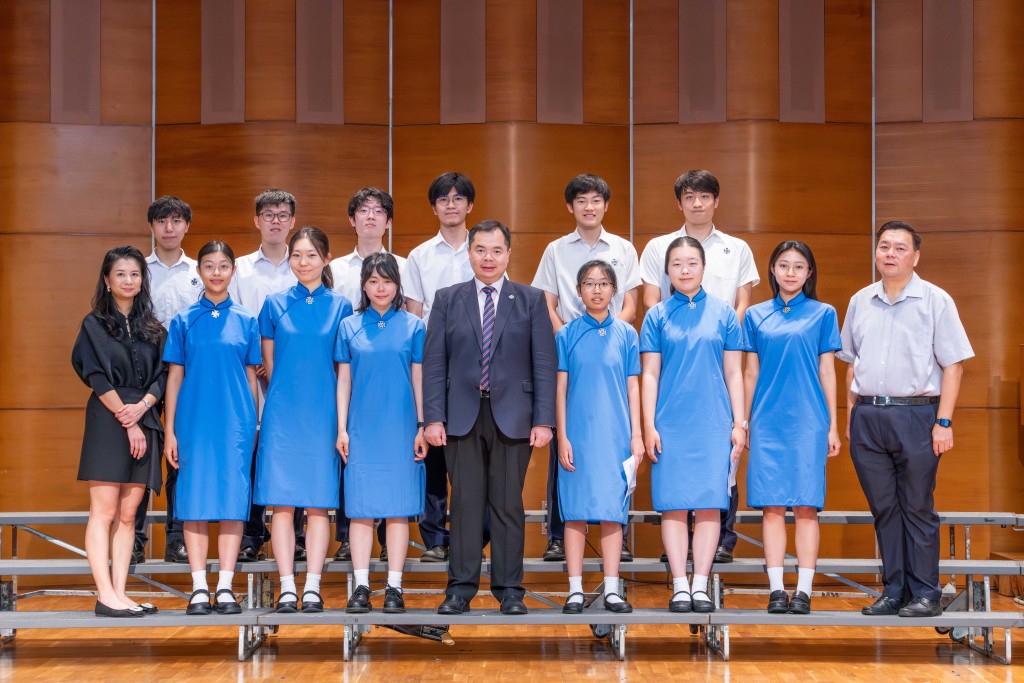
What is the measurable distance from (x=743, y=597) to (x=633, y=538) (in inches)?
28.2

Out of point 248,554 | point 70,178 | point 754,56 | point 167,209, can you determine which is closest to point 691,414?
point 248,554

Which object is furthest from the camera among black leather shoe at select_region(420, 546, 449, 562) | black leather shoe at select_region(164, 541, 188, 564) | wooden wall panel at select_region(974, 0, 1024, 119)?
wooden wall panel at select_region(974, 0, 1024, 119)

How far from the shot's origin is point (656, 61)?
6137 mm

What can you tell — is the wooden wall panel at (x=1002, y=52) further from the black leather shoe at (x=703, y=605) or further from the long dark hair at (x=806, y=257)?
the black leather shoe at (x=703, y=605)

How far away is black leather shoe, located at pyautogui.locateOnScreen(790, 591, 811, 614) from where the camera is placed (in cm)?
417

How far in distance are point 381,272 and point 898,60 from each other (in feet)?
11.4

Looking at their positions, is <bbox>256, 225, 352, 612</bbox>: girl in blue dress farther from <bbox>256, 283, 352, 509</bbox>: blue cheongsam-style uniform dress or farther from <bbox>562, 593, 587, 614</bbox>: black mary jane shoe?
<bbox>562, 593, 587, 614</bbox>: black mary jane shoe

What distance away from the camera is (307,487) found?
420 centimetres

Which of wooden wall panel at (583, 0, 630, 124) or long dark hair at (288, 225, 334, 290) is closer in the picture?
long dark hair at (288, 225, 334, 290)

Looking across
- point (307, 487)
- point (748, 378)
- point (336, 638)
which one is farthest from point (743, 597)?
point (307, 487)

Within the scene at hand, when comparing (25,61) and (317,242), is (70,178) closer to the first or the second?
(25,61)

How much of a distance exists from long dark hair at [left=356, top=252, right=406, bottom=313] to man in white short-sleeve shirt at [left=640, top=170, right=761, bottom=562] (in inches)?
42.9

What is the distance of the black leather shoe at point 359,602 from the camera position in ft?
13.6

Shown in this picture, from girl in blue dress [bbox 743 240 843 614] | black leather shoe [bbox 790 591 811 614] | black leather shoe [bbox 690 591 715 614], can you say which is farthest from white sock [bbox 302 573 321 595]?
black leather shoe [bbox 790 591 811 614]
